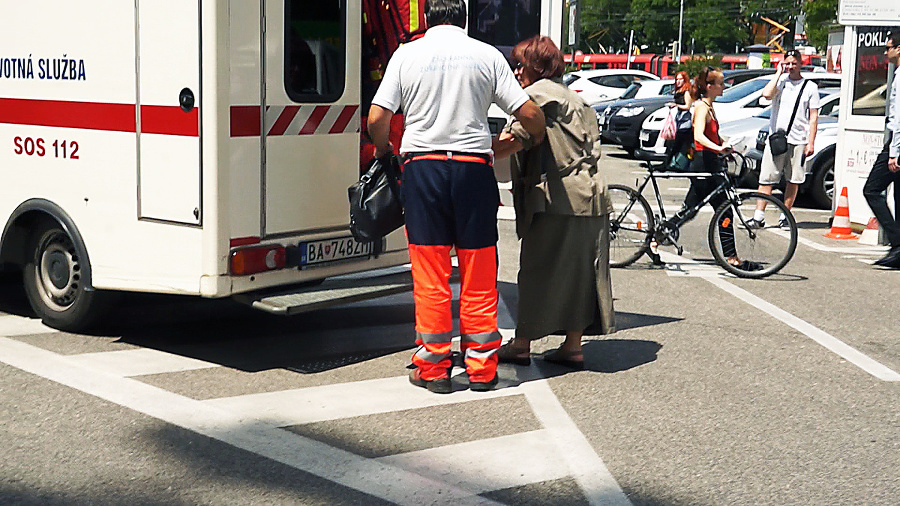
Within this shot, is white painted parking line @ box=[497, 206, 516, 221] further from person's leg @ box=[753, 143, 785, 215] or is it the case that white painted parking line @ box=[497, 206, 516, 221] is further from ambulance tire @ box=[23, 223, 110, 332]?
ambulance tire @ box=[23, 223, 110, 332]

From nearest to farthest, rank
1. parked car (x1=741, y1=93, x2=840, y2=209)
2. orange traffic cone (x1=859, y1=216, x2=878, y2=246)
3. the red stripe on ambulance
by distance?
the red stripe on ambulance < orange traffic cone (x1=859, y1=216, x2=878, y2=246) < parked car (x1=741, y1=93, x2=840, y2=209)

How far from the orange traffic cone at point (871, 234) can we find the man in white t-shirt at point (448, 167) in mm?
6838

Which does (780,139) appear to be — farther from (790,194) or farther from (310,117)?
(310,117)

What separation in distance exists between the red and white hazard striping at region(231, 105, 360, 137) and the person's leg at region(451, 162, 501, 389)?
3.61 feet

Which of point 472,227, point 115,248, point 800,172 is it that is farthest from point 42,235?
point 800,172

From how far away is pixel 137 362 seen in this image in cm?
667

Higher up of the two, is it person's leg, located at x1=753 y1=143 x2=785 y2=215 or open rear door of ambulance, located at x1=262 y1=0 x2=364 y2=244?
open rear door of ambulance, located at x1=262 y1=0 x2=364 y2=244

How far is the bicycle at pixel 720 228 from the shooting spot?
31.8ft

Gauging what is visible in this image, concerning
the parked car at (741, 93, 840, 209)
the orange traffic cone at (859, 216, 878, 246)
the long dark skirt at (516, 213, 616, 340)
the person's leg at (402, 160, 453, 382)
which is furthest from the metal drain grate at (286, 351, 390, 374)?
the parked car at (741, 93, 840, 209)

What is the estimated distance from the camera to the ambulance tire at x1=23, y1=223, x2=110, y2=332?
710 centimetres

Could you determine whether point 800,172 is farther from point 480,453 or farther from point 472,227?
point 480,453

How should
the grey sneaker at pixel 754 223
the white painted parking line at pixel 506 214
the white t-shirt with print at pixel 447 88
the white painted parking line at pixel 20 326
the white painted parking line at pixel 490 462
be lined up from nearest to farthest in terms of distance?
the white painted parking line at pixel 490 462 → the white t-shirt with print at pixel 447 88 → the white painted parking line at pixel 20 326 → the grey sneaker at pixel 754 223 → the white painted parking line at pixel 506 214

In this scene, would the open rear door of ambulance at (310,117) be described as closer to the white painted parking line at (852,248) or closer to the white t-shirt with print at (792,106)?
the white painted parking line at (852,248)

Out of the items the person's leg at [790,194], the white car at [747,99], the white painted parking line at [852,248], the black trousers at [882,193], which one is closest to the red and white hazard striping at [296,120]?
the black trousers at [882,193]
